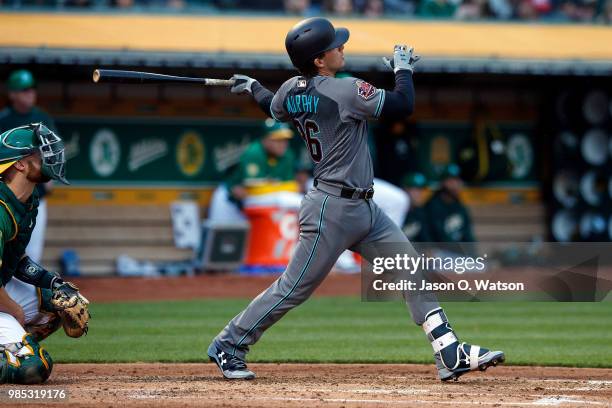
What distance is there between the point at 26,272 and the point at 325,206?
167 centimetres

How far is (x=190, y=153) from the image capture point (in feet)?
45.5

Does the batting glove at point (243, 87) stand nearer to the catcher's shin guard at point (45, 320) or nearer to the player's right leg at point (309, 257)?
the player's right leg at point (309, 257)

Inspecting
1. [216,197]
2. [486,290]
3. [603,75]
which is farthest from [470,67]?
[486,290]

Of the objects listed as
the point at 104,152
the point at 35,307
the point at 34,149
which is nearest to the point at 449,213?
the point at 104,152

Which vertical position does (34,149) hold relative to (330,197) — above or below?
above

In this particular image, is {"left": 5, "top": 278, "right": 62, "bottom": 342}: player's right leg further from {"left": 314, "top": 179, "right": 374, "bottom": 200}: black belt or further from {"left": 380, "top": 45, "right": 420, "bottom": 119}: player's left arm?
{"left": 380, "top": 45, "right": 420, "bottom": 119}: player's left arm

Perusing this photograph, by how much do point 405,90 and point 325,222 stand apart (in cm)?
78

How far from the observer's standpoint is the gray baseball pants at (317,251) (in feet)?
19.2

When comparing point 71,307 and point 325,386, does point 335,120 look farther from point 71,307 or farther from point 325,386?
point 71,307

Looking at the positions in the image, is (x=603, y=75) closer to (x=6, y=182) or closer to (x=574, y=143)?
(x=574, y=143)

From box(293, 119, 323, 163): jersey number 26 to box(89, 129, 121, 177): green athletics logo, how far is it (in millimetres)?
7887

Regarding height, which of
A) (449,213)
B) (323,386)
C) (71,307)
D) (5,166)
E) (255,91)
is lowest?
(323,386)

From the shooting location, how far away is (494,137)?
48.3ft

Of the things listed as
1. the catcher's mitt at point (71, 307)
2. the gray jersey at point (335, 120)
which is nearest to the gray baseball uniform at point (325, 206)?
the gray jersey at point (335, 120)
